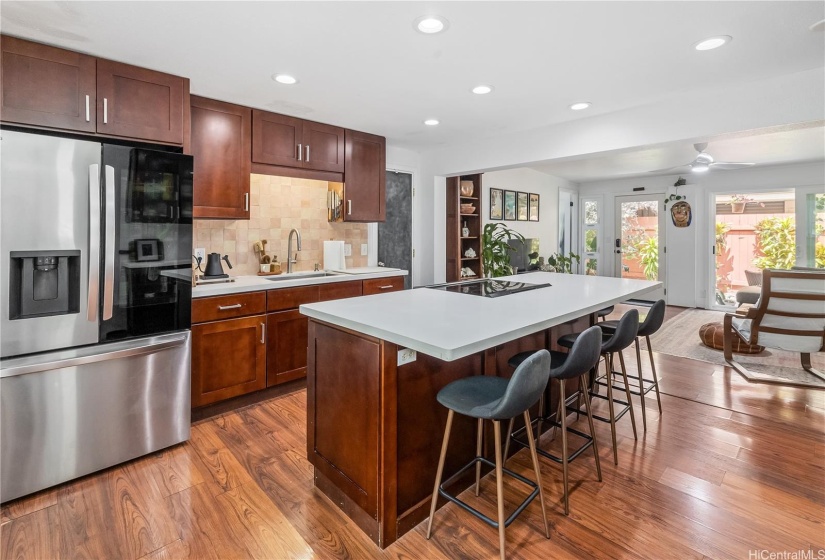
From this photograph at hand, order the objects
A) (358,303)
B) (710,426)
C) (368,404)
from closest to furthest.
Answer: (368,404) → (358,303) → (710,426)

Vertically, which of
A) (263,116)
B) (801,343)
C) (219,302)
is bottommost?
(801,343)

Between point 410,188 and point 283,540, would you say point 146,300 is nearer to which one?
point 283,540

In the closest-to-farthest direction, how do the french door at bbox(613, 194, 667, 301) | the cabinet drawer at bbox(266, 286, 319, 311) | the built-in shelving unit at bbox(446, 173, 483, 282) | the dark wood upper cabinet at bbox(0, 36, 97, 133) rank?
the dark wood upper cabinet at bbox(0, 36, 97, 133) < the cabinet drawer at bbox(266, 286, 319, 311) < the built-in shelving unit at bbox(446, 173, 483, 282) < the french door at bbox(613, 194, 667, 301)

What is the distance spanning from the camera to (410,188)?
4883mm

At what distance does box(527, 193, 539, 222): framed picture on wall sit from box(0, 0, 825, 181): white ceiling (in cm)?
378

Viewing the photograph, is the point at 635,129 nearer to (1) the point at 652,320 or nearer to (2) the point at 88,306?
(1) the point at 652,320

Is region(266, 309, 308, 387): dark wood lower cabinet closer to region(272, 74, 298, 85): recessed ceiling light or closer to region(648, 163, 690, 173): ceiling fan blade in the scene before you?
region(272, 74, 298, 85): recessed ceiling light

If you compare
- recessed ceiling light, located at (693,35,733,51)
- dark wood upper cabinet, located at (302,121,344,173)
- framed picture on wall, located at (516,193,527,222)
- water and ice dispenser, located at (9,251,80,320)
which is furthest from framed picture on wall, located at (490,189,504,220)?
water and ice dispenser, located at (9,251,80,320)

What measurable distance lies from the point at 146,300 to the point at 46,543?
1167 millimetres

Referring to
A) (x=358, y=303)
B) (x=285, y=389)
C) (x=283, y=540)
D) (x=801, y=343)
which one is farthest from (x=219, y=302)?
(x=801, y=343)

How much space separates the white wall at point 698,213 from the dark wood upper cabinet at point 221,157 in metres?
7.22

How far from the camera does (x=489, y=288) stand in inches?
106

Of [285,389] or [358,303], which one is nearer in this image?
[358,303]

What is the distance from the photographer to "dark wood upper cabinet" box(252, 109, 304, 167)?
3.27m
